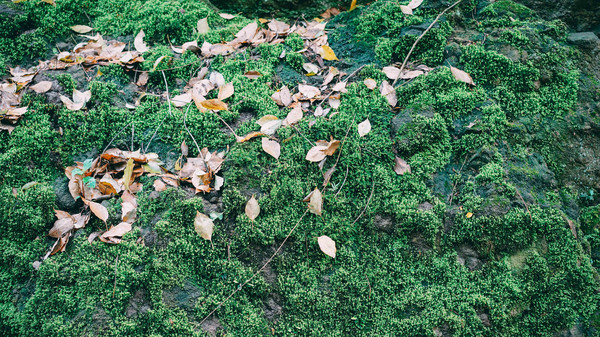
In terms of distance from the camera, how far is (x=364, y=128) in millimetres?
2143

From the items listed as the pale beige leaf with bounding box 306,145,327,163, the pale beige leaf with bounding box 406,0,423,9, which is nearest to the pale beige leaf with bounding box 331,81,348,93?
the pale beige leaf with bounding box 306,145,327,163

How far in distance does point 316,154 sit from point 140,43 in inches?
64.8

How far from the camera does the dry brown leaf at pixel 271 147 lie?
2.03m

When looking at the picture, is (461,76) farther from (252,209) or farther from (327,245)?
(252,209)

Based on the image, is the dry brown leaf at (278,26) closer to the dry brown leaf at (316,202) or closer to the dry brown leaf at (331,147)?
the dry brown leaf at (331,147)

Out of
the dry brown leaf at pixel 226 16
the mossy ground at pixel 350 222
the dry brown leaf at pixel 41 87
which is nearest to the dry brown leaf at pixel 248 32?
the dry brown leaf at pixel 226 16

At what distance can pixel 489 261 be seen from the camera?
6.32 feet

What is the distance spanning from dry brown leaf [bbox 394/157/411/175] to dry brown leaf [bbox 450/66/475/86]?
0.71 metres

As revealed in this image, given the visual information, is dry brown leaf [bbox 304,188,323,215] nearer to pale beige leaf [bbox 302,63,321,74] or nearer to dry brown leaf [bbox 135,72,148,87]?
pale beige leaf [bbox 302,63,321,74]

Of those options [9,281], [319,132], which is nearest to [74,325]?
[9,281]

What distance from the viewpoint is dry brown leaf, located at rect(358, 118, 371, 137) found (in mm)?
2129

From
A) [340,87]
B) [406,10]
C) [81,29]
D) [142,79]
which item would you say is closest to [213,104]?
[142,79]

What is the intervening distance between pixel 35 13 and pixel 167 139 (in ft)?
5.02

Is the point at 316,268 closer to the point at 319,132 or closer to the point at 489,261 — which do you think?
the point at 319,132
